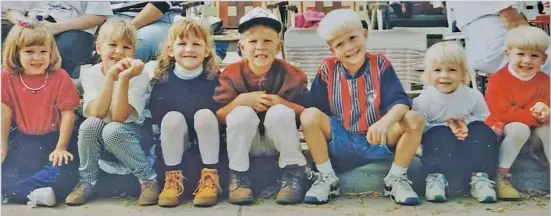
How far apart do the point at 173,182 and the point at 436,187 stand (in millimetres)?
1547

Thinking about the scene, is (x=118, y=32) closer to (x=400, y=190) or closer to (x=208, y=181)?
(x=208, y=181)

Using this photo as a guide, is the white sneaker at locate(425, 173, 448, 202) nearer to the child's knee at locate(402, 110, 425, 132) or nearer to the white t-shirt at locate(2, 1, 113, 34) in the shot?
the child's knee at locate(402, 110, 425, 132)

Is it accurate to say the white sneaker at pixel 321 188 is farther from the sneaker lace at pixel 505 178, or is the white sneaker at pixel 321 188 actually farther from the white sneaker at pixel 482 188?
the sneaker lace at pixel 505 178

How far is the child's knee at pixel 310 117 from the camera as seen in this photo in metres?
4.34

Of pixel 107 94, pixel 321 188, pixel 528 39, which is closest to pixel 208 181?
pixel 321 188

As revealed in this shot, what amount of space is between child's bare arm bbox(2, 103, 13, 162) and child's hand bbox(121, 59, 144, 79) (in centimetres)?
72

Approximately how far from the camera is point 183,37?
434cm

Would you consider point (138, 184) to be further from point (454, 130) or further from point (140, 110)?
point (454, 130)

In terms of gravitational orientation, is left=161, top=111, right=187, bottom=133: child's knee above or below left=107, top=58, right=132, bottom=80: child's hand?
below

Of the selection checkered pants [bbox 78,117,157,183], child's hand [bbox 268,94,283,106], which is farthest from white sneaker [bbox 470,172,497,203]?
checkered pants [bbox 78,117,157,183]

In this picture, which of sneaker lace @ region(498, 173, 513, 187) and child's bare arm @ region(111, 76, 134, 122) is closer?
child's bare arm @ region(111, 76, 134, 122)

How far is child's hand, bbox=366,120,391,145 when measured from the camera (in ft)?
14.3

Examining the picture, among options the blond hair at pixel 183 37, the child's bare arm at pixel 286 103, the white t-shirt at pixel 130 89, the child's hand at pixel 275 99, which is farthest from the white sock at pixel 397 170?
the white t-shirt at pixel 130 89

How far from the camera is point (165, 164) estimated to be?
14.4 ft
